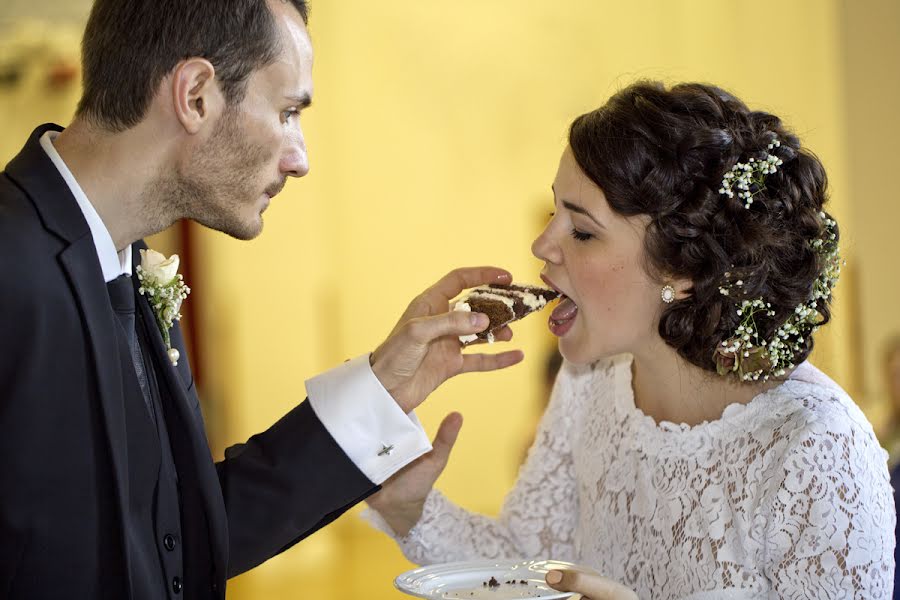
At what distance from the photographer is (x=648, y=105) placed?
9.77 ft

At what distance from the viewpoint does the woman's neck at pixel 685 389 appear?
3.00m

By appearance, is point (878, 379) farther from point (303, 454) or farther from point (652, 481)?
point (303, 454)

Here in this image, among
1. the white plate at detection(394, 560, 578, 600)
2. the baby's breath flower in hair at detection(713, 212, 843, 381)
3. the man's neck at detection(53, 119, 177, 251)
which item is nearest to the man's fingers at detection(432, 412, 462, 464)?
the white plate at detection(394, 560, 578, 600)

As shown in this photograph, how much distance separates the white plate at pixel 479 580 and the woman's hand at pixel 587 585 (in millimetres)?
24

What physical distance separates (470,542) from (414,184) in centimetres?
642

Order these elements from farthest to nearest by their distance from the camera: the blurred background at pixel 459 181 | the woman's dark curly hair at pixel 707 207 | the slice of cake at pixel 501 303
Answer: the blurred background at pixel 459 181 < the slice of cake at pixel 501 303 < the woman's dark curly hair at pixel 707 207

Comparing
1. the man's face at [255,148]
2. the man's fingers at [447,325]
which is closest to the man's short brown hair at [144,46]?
the man's face at [255,148]

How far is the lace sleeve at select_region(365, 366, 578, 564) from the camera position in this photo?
329cm

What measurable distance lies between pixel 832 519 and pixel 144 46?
6.64 feet

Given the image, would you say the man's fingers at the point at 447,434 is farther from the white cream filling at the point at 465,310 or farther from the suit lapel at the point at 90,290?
the suit lapel at the point at 90,290

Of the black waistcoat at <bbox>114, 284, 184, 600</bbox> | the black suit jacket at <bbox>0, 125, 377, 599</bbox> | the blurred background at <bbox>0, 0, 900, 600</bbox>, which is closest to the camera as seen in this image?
the black suit jacket at <bbox>0, 125, 377, 599</bbox>

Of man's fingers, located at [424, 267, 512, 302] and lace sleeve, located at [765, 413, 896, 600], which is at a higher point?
man's fingers, located at [424, 267, 512, 302]

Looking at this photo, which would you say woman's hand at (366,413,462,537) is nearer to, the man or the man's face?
the man

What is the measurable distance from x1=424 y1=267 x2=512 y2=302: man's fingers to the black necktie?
3.31 feet
